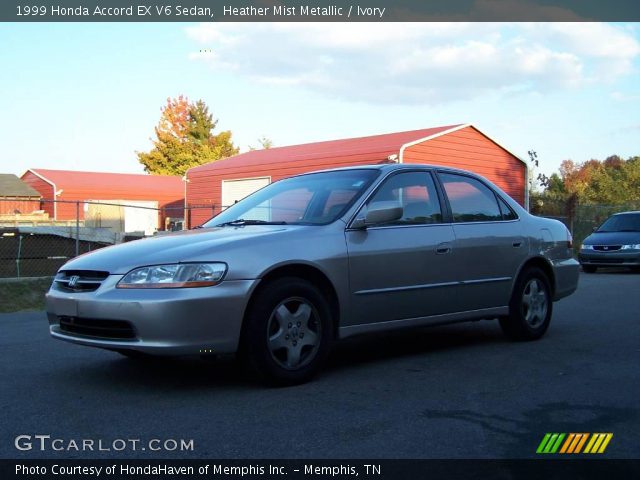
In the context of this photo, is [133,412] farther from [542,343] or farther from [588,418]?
[542,343]

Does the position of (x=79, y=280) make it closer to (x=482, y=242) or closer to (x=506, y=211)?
(x=482, y=242)

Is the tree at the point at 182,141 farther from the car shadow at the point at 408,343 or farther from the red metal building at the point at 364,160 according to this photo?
the car shadow at the point at 408,343

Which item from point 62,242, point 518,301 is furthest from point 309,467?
point 62,242

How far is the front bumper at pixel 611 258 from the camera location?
16.5 meters

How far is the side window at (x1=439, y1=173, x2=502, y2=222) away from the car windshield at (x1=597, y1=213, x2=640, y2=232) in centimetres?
1235

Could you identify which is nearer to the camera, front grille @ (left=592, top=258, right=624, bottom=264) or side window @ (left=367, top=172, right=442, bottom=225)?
→ side window @ (left=367, top=172, right=442, bottom=225)

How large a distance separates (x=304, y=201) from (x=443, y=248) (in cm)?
121

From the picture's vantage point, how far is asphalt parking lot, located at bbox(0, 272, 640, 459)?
3.70 metres

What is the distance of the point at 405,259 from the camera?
5652 mm

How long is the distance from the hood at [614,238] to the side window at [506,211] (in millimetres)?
11186

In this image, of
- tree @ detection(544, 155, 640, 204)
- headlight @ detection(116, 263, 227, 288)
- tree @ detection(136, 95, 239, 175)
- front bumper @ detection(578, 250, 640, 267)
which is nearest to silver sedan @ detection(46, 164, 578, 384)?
headlight @ detection(116, 263, 227, 288)

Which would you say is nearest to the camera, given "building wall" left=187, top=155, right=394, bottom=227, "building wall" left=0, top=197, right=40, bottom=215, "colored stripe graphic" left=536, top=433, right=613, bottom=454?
"colored stripe graphic" left=536, top=433, right=613, bottom=454

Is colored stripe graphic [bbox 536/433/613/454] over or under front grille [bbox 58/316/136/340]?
under

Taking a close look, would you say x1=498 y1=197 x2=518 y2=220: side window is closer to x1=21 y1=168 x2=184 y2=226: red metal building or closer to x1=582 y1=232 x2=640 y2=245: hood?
x1=582 y1=232 x2=640 y2=245: hood
